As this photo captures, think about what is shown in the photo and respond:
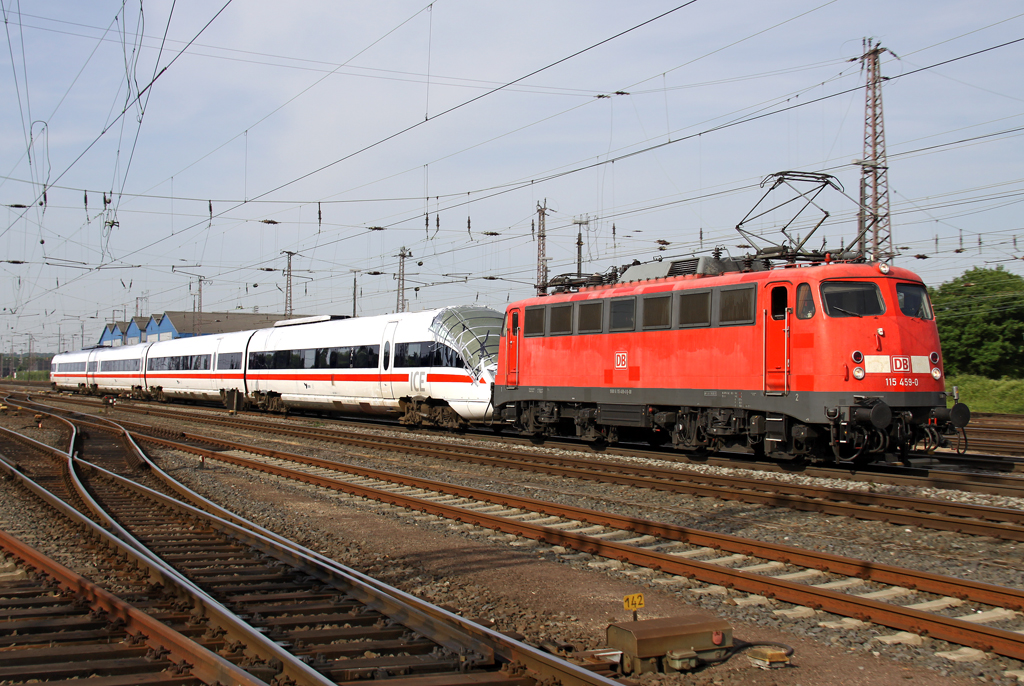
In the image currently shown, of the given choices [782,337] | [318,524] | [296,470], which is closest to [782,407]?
[782,337]

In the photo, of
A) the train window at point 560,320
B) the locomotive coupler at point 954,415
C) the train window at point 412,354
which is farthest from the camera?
the train window at point 412,354

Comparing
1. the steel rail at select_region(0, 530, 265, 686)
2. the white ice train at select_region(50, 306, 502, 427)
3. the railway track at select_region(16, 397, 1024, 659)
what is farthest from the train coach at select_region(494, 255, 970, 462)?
the steel rail at select_region(0, 530, 265, 686)

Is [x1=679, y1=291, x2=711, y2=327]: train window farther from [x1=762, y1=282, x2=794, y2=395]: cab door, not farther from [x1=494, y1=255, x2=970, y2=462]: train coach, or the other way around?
[x1=762, y1=282, x2=794, y2=395]: cab door

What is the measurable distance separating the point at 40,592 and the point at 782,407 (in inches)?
421

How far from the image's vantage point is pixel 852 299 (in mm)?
12648

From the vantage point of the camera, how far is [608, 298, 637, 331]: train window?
15914mm

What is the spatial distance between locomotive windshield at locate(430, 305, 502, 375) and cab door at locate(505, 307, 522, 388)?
1500 mm

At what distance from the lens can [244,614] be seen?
602cm

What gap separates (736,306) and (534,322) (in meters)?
5.88

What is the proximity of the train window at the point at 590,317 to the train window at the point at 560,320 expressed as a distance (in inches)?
13.1

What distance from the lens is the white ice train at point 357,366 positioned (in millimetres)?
21469

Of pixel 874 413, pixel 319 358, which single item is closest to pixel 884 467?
pixel 874 413

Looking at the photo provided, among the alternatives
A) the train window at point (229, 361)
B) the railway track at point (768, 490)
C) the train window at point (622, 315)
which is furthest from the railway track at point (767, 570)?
the train window at point (229, 361)

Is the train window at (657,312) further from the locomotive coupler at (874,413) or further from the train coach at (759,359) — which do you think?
the locomotive coupler at (874,413)
